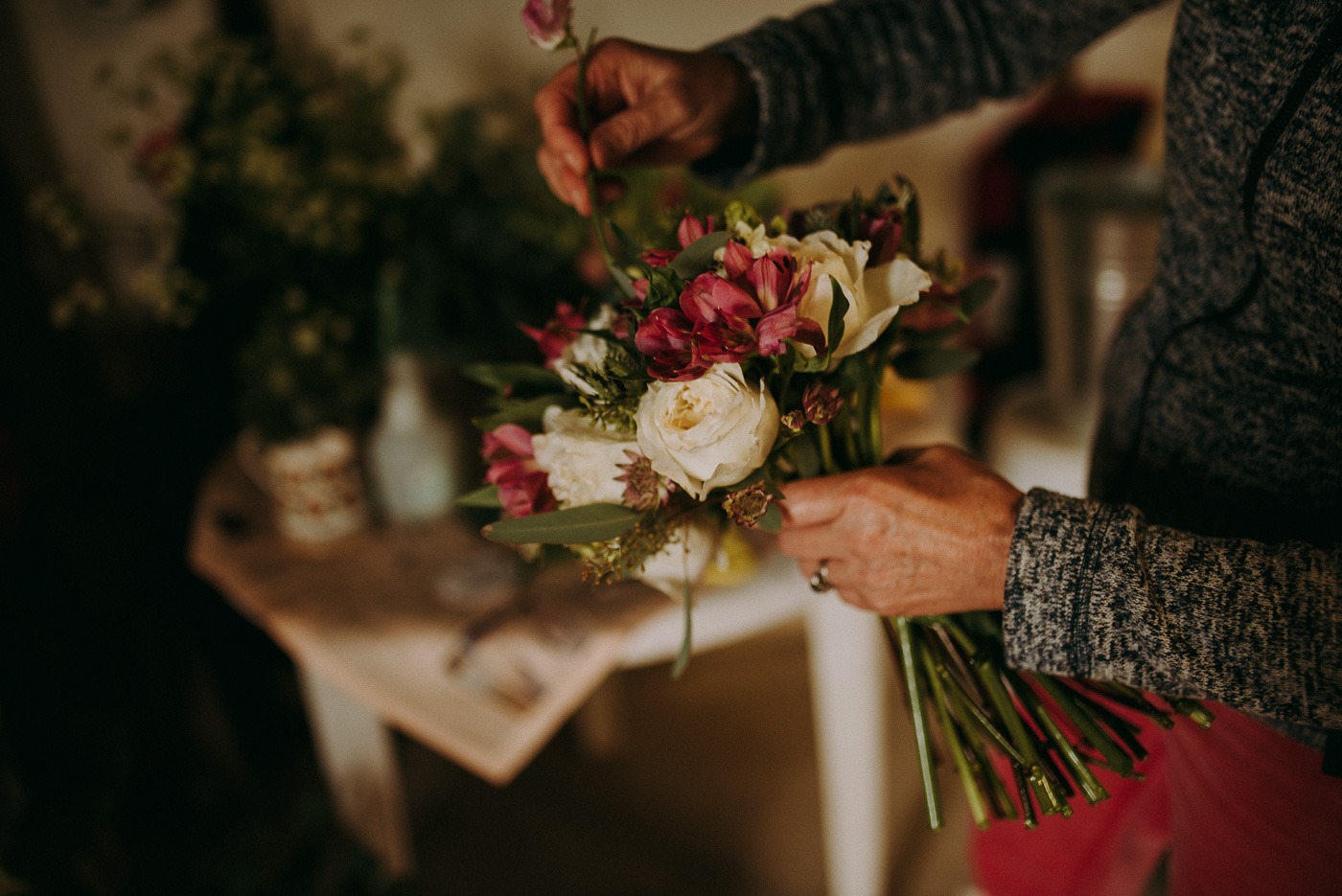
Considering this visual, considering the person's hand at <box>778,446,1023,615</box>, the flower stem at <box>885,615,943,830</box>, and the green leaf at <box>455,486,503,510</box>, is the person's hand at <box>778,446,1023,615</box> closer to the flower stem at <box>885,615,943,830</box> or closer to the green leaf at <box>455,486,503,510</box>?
the flower stem at <box>885,615,943,830</box>

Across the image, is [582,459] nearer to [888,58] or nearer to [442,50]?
[888,58]

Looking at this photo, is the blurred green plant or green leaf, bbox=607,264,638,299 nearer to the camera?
green leaf, bbox=607,264,638,299

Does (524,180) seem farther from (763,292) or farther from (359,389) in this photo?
(763,292)

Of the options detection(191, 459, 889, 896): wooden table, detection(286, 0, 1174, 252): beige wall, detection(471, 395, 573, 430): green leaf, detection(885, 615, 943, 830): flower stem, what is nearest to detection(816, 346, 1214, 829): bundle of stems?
detection(885, 615, 943, 830): flower stem

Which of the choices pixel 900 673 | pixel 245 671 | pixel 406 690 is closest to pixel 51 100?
pixel 245 671

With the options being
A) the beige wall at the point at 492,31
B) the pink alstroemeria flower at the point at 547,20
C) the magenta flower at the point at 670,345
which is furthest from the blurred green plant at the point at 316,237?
the magenta flower at the point at 670,345

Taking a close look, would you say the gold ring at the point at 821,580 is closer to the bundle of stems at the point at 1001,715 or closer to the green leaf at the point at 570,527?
the bundle of stems at the point at 1001,715

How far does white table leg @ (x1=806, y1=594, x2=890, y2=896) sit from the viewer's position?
1.31 metres

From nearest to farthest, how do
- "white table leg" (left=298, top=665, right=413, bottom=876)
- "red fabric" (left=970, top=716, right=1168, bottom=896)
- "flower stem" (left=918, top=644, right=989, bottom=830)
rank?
"flower stem" (left=918, top=644, right=989, bottom=830) < "red fabric" (left=970, top=716, right=1168, bottom=896) < "white table leg" (left=298, top=665, right=413, bottom=876)

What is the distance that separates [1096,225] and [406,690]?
4.60 feet

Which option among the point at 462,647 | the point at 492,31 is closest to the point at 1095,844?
the point at 462,647

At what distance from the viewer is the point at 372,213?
1462 mm

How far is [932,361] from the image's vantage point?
2.54 feet

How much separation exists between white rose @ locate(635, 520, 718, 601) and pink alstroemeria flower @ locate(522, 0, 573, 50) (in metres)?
0.39
